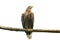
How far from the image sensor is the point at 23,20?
5211 mm

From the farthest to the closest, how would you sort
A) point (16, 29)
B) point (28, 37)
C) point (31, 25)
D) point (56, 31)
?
point (31, 25) → point (28, 37) → point (16, 29) → point (56, 31)

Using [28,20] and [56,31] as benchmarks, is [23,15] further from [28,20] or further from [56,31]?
[56,31]

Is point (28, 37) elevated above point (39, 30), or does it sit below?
below

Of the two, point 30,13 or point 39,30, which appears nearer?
point 39,30

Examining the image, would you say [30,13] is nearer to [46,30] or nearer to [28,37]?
[28,37]

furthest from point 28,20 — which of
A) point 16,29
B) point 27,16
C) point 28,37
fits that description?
point 16,29

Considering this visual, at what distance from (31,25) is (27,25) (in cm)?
9

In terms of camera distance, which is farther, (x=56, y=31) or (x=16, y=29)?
(x=16, y=29)

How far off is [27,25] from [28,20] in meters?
0.12

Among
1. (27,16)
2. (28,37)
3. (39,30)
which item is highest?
(39,30)

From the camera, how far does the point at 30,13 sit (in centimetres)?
512

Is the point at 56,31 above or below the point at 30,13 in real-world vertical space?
above

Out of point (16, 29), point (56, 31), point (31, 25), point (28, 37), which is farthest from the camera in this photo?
point (31, 25)

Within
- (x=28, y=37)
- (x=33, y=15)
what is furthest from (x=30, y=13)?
(x=28, y=37)
